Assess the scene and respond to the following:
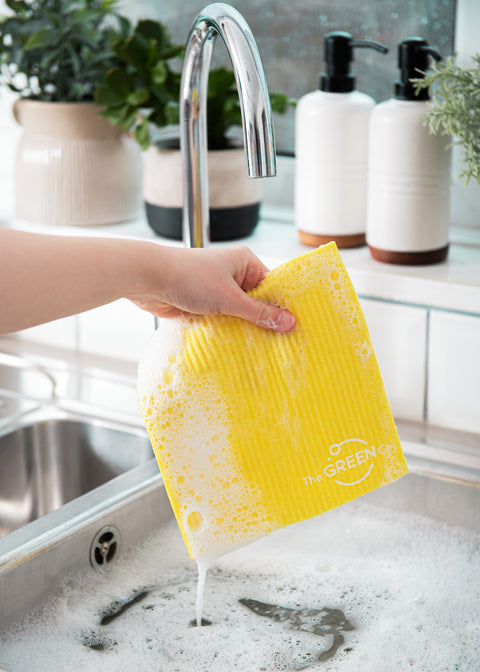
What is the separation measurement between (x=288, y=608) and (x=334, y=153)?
52 cm

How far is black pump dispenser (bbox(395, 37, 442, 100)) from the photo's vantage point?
929mm

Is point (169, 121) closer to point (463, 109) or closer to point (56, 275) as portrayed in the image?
point (463, 109)

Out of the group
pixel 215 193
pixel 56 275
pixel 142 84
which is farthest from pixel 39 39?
pixel 56 275

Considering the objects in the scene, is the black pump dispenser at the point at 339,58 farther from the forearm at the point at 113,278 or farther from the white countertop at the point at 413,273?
the forearm at the point at 113,278

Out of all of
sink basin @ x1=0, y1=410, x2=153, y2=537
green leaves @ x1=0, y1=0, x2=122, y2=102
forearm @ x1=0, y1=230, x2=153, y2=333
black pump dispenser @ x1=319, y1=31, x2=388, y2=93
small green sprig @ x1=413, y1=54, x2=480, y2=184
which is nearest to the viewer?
forearm @ x1=0, y1=230, x2=153, y2=333

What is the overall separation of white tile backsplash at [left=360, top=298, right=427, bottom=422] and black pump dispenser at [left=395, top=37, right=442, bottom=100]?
0.23 meters

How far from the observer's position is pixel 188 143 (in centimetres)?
90

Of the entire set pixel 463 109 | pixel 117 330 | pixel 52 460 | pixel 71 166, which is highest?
pixel 463 109

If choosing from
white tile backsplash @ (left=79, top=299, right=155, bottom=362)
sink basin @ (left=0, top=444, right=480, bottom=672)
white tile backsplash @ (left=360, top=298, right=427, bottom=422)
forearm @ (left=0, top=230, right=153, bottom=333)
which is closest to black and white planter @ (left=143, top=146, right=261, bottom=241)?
white tile backsplash @ (left=79, top=299, right=155, bottom=362)

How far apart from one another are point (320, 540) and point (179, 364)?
13.3 inches

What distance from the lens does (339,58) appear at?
3.27 ft

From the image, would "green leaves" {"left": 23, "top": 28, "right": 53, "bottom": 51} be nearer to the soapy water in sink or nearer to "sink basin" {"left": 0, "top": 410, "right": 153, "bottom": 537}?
"sink basin" {"left": 0, "top": 410, "right": 153, "bottom": 537}

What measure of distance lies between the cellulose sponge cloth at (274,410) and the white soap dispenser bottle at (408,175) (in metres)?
0.32

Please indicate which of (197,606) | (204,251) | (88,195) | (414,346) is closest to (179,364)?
(204,251)
